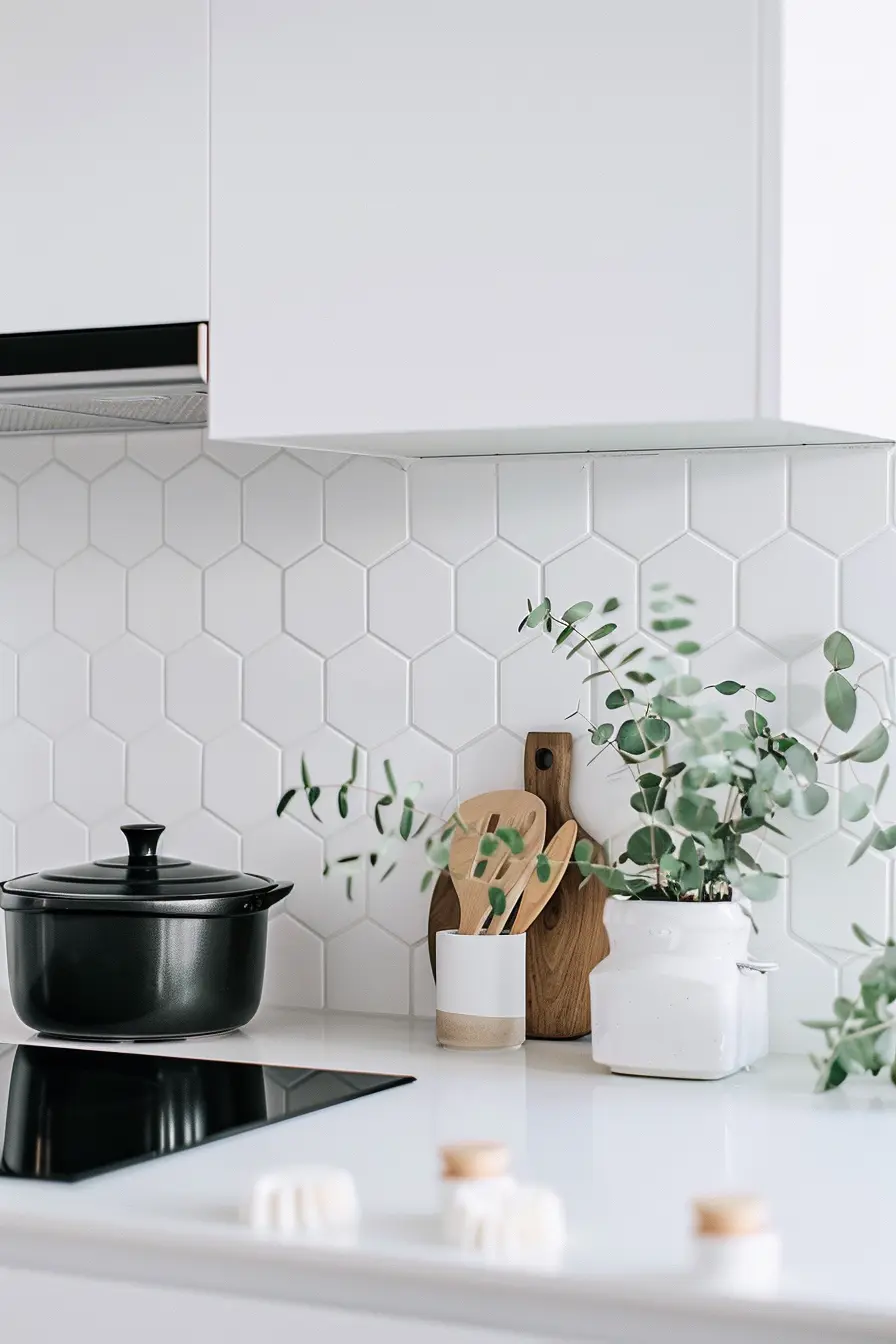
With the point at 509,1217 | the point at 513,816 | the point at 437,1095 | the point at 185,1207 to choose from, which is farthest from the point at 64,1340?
the point at 513,816

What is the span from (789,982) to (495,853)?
1.05 ft

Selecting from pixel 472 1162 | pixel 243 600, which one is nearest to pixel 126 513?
pixel 243 600

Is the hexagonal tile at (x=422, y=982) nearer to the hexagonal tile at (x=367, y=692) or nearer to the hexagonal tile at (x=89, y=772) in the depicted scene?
the hexagonal tile at (x=367, y=692)

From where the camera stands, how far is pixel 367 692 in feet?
6.44

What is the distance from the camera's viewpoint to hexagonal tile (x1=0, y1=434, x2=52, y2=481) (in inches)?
84.7

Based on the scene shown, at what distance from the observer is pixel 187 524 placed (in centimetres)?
206

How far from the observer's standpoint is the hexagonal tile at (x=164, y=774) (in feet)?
6.75

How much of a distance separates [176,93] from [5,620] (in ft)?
2.57

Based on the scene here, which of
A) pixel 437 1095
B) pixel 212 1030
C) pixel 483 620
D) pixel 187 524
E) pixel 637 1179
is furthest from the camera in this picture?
pixel 187 524

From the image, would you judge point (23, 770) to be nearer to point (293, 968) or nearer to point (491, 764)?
point (293, 968)

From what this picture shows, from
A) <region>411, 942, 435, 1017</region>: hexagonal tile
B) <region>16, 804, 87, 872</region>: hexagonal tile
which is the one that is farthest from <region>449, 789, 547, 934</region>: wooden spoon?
<region>16, 804, 87, 872</region>: hexagonal tile

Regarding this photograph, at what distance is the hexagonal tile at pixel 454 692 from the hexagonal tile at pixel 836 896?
376mm

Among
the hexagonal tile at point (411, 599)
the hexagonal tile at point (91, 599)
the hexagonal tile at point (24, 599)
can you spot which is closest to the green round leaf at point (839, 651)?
the hexagonal tile at point (411, 599)

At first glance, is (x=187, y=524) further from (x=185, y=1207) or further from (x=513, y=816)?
(x=185, y=1207)
